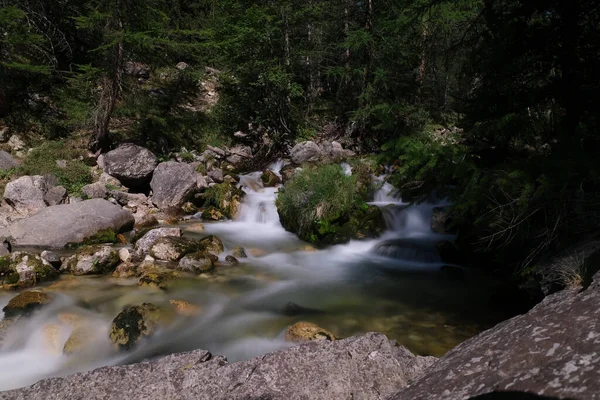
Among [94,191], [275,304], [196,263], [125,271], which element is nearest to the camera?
[275,304]

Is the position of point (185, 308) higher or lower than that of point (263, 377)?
lower

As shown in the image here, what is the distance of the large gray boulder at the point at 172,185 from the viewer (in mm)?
11453

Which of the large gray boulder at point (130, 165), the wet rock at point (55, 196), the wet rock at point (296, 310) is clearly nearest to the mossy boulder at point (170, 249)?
the wet rock at point (296, 310)

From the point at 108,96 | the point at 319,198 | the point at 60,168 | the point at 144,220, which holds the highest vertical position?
the point at 108,96

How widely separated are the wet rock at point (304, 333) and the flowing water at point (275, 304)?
0.16m

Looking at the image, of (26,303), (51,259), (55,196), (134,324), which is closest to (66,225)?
(51,259)

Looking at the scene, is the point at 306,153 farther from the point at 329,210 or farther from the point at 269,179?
the point at 329,210

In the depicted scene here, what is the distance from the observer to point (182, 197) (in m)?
11.5

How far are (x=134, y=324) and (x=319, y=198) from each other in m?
5.36

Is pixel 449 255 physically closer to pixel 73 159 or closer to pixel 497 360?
pixel 497 360

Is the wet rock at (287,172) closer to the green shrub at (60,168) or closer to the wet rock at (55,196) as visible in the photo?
the green shrub at (60,168)

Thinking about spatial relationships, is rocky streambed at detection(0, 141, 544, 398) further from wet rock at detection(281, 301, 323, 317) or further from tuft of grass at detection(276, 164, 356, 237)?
tuft of grass at detection(276, 164, 356, 237)

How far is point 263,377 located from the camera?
2895 mm

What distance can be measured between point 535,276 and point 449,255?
3.72 m
